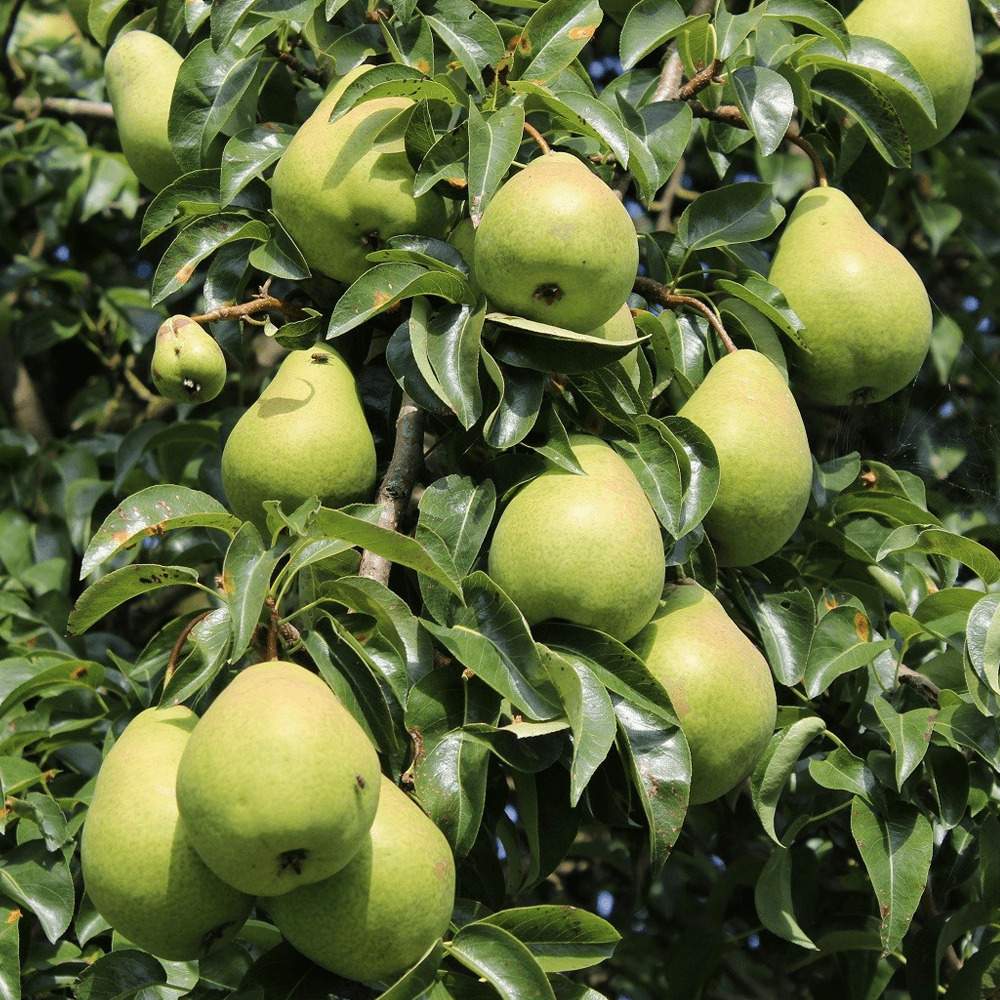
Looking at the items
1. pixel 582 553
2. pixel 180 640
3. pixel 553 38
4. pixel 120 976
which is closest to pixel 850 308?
pixel 553 38

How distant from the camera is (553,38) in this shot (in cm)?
183

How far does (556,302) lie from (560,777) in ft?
1.84

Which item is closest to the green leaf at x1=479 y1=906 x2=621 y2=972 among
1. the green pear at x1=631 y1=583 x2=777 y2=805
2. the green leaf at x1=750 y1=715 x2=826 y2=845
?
the green pear at x1=631 y1=583 x2=777 y2=805

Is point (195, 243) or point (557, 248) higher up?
point (557, 248)

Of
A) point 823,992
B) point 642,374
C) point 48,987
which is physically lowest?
point 823,992

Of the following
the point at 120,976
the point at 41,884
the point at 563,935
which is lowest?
the point at 41,884

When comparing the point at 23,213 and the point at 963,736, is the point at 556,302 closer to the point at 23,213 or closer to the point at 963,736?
the point at 963,736

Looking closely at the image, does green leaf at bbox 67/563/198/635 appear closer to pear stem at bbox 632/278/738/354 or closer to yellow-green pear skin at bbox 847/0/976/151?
pear stem at bbox 632/278/738/354

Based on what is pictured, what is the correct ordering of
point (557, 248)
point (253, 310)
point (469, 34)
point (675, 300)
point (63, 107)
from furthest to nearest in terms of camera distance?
point (63, 107) < point (675, 300) < point (469, 34) < point (253, 310) < point (557, 248)

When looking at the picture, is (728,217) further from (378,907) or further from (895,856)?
(378,907)

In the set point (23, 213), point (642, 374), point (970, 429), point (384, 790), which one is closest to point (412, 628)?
point (384, 790)

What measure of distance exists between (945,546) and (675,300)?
1.66 feet

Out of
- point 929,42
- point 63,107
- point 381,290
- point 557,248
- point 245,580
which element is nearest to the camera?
point 245,580

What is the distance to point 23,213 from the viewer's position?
10.7ft
